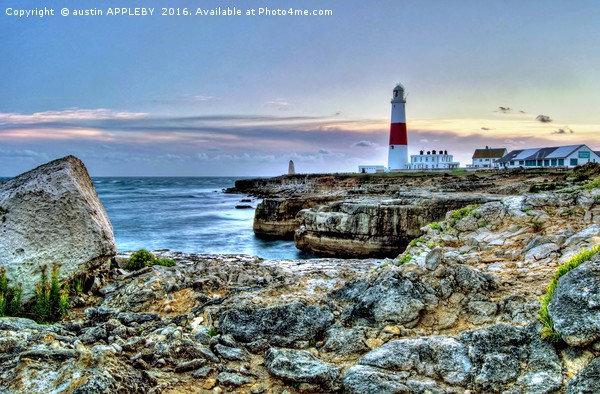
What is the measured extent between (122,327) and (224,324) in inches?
61.7

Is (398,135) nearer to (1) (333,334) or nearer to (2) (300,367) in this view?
(1) (333,334)

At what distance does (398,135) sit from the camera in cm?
6788

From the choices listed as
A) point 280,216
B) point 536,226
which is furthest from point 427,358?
point 280,216

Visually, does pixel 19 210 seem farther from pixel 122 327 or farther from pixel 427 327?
pixel 427 327

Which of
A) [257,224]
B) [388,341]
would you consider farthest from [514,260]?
[257,224]

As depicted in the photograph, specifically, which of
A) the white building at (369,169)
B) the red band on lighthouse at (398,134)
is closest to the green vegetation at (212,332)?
the red band on lighthouse at (398,134)

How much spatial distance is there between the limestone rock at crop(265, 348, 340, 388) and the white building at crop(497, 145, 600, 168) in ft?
231

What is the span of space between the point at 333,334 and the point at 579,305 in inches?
124

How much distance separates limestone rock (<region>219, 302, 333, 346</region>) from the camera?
636cm

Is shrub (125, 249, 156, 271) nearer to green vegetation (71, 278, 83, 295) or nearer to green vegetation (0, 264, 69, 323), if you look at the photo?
green vegetation (71, 278, 83, 295)

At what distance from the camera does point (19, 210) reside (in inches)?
343

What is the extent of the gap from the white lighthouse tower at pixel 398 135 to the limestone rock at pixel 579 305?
207 feet

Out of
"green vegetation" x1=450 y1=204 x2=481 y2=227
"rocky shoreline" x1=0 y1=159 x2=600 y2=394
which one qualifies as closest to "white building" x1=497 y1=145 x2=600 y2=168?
"green vegetation" x1=450 y1=204 x2=481 y2=227

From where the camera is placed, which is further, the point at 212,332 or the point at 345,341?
the point at 212,332
